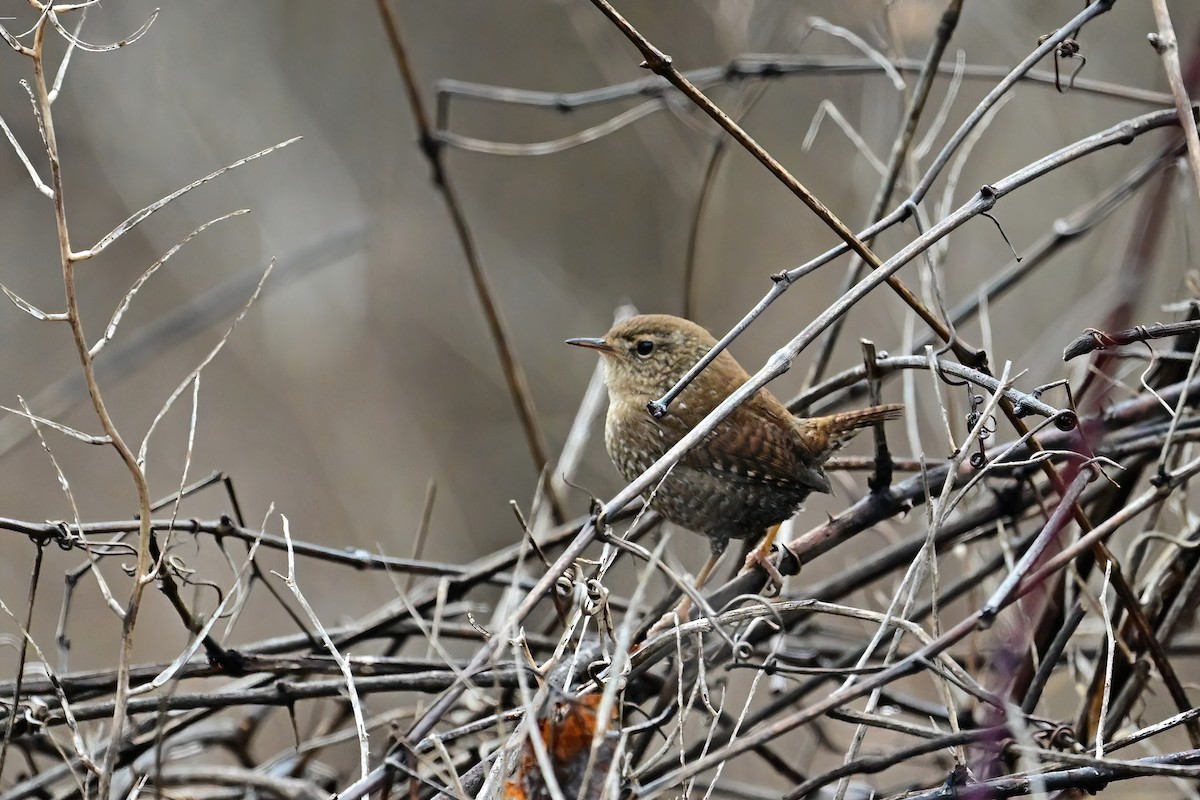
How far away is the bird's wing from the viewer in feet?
7.70

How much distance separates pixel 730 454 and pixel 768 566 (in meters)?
0.32

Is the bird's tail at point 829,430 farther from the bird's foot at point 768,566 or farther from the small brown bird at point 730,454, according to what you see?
the bird's foot at point 768,566

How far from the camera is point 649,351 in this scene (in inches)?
106

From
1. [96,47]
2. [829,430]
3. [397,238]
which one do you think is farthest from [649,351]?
[397,238]

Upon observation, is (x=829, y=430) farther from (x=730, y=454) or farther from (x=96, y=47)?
(x=96, y=47)

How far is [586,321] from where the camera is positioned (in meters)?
7.04

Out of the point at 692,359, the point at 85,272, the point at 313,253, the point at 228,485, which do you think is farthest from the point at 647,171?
the point at 228,485

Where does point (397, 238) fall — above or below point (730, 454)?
above

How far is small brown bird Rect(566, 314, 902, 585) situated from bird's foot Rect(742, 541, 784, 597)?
7 cm

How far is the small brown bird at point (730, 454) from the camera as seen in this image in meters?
2.34

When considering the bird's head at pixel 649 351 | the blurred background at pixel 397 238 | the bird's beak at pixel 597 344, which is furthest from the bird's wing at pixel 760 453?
the blurred background at pixel 397 238

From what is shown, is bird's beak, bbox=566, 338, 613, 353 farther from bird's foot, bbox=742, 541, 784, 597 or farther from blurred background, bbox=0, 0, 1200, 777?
blurred background, bbox=0, 0, 1200, 777

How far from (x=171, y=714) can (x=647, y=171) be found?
593cm

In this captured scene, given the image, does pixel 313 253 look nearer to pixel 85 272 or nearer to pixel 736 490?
pixel 736 490
